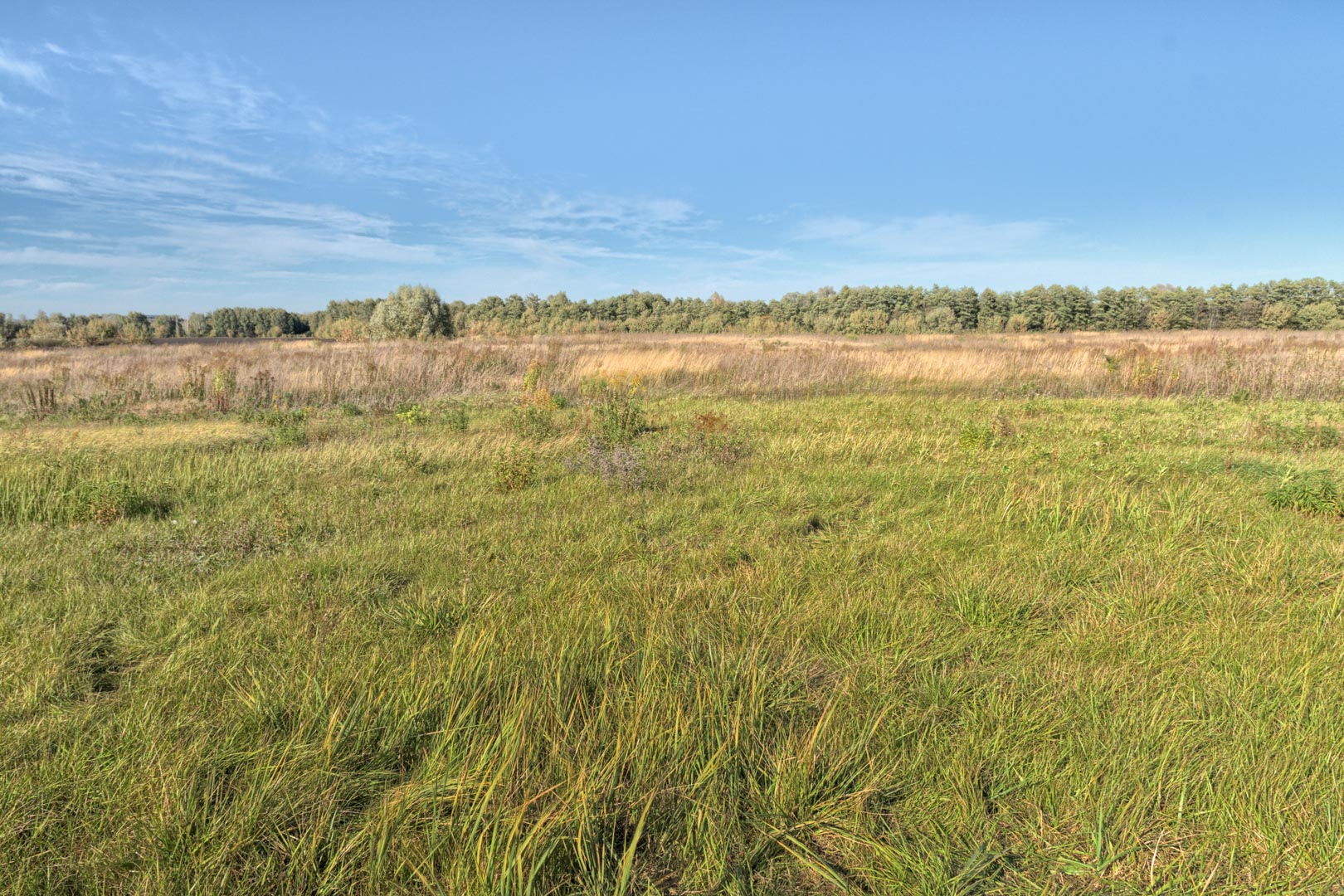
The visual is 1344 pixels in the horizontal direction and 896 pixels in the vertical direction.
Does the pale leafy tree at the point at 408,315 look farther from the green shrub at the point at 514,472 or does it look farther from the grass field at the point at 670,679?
the grass field at the point at 670,679

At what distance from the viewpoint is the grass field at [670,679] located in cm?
181

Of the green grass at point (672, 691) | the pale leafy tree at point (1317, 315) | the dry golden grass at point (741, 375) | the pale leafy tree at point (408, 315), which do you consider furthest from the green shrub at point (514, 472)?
the pale leafy tree at point (1317, 315)

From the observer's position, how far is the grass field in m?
1.81

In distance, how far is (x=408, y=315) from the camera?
40.0m

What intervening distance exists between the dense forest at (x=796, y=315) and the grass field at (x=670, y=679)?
3789 centimetres

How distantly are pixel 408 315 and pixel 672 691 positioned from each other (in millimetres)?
42101

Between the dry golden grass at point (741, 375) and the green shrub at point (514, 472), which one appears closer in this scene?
the green shrub at point (514, 472)

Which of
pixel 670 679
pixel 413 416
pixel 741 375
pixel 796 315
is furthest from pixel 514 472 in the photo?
pixel 796 315

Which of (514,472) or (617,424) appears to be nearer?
(514,472)

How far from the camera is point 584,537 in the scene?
177 inches

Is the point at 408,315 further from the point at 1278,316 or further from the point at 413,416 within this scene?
the point at 1278,316

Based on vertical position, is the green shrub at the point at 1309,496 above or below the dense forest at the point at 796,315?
below

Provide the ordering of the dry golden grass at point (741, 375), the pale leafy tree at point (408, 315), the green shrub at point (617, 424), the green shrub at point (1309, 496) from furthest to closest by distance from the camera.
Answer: the pale leafy tree at point (408, 315) < the dry golden grass at point (741, 375) < the green shrub at point (617, 424) < the green shrub at point (1309, 496)

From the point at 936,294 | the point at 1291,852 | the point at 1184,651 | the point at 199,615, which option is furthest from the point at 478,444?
the point at 936,294
